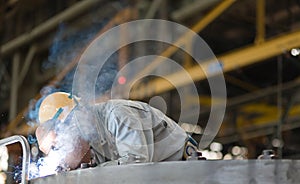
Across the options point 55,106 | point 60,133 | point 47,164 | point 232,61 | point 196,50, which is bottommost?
point 47,164

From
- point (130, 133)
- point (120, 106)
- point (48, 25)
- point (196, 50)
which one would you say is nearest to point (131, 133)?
point (130, 133)

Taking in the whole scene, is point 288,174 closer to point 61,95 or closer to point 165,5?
point 61,95

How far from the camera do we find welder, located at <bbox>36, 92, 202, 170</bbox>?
11.5 ft

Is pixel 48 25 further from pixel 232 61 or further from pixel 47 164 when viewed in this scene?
pixel 47 164

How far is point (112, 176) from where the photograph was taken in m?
3.11

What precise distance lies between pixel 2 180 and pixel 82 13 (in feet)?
21.2

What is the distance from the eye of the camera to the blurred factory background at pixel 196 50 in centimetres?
949

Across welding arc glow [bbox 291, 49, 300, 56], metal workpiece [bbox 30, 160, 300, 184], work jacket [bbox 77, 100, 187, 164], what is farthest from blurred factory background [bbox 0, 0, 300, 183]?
metal workpiece [bbox 30, 160, 300, 184]

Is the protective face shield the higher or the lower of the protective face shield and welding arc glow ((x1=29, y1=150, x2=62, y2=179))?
the higher

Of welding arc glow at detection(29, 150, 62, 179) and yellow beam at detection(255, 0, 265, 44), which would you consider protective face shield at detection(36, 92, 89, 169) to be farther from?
yellow beam at detection(255, 0, 265, 44)

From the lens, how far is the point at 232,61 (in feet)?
30.5

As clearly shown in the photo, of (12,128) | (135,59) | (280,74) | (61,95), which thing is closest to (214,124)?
(61,95)

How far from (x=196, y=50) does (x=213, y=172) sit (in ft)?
21.8

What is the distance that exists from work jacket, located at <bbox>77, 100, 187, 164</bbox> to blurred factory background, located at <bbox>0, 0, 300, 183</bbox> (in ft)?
15.4
